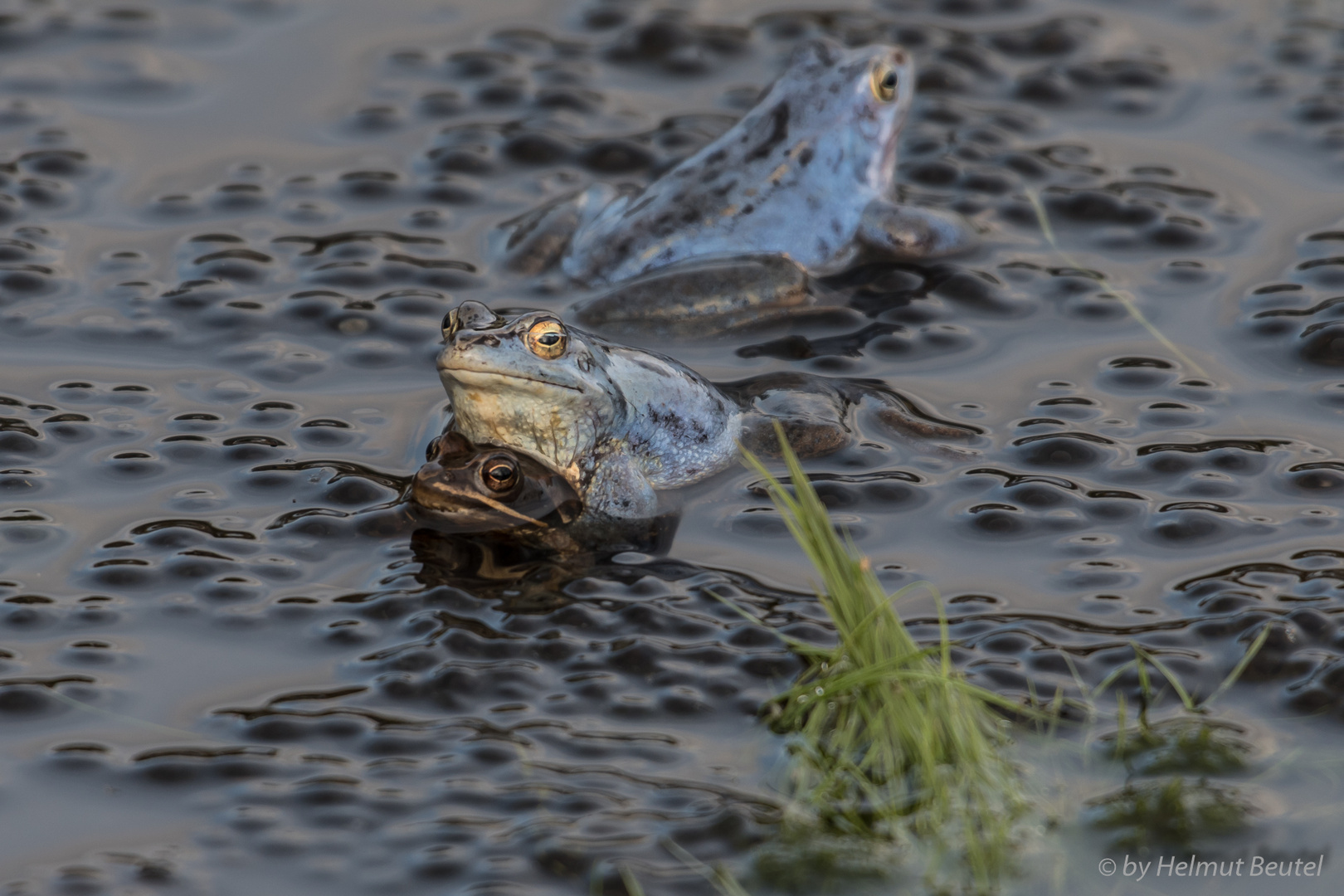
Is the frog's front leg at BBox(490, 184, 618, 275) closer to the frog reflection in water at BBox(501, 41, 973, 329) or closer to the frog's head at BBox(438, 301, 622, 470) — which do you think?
the frog reflection in water at BBox(501, 41, 973, 329)

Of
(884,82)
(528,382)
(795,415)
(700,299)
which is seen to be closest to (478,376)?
(528,382)

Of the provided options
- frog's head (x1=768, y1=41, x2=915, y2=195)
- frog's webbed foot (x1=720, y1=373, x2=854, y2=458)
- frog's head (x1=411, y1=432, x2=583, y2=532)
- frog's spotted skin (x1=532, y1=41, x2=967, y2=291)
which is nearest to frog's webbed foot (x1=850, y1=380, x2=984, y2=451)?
frog's webbed foot (x1=720, y1=373, x2=854, y2=458)

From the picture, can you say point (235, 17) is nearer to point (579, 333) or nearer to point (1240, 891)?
point (579, 333)

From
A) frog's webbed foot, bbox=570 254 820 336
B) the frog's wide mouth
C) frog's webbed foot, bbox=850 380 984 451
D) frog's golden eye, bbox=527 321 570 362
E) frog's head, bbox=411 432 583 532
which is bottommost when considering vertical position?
frog's head, bbox=411 432 583 532

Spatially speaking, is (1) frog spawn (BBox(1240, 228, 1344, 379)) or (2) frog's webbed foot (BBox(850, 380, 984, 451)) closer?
(2) frog's webbed foot (BBox(850, 380, 984, 451))

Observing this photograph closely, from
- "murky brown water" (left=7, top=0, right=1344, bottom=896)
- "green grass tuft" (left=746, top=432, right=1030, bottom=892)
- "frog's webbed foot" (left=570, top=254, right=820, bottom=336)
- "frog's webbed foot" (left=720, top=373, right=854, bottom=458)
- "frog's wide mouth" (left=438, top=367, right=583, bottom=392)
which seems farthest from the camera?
"frog's webbed foot" (left=570, top=254, right=820, bottom=336)
